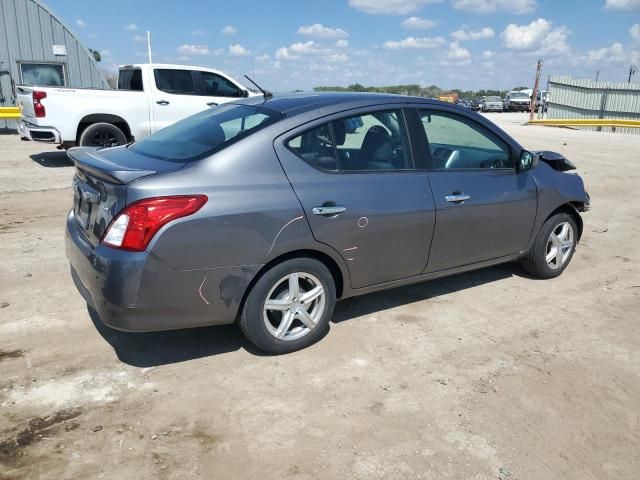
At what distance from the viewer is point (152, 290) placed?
297 cm

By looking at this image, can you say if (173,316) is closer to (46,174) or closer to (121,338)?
(121,338)

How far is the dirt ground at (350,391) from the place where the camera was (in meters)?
2.60

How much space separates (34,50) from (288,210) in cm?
1753

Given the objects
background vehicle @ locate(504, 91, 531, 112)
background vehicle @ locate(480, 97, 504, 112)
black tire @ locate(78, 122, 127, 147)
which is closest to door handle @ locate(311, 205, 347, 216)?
black tire @ locate(78, 122, 127, 147)

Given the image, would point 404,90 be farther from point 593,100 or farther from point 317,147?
point 317,147

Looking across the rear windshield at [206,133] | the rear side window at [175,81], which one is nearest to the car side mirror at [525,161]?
the rear windshield at [206,133]

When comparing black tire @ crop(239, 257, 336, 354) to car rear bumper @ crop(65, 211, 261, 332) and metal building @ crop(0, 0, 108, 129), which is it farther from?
metal building @ crop(0, 0, 108, 129)

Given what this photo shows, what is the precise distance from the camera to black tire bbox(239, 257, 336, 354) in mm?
3305

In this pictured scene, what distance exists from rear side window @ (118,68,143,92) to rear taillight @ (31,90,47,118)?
1888 millimetres

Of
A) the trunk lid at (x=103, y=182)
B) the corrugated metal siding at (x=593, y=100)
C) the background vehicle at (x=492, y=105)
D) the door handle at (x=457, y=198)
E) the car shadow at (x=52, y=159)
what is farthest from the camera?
the background vehicle at (x=492, y=105)

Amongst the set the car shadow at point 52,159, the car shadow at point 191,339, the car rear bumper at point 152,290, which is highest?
the car rear bumper at point 152,290

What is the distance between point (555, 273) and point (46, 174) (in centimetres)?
861

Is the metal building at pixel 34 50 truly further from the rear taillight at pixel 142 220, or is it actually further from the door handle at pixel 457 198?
the door handle at pixel 457 198

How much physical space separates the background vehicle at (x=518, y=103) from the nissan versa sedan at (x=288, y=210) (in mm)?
43740
